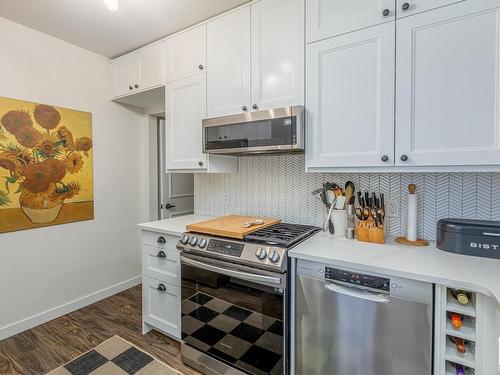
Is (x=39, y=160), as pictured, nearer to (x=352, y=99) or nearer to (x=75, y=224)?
(x=75, y=224)

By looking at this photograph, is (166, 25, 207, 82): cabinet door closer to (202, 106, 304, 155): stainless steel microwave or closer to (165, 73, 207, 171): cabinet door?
(165, 73, 207, 171): cabinet door

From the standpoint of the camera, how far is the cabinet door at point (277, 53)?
1661mm

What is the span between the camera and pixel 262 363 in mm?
1521

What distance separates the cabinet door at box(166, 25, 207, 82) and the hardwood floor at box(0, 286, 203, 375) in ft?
7.12

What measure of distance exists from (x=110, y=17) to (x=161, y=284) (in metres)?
2.10

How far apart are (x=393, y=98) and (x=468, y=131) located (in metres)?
0.37

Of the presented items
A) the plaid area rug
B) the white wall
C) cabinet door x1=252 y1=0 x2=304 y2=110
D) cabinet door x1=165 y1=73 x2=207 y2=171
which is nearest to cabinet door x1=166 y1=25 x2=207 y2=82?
cabinet door x1=165 y1=73 x2=207 y2=171

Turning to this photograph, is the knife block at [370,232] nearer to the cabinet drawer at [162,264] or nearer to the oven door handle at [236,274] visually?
the oven door handle at [236,274]

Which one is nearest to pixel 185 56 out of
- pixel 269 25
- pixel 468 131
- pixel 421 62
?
pixel 269 25

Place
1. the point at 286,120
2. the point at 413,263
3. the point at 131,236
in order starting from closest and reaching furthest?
1. the point at 413,263
2. the point at 286,120
3. the point at 131,236

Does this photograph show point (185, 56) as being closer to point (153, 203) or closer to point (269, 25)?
point (269, 25)

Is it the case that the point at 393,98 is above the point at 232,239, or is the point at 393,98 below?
above

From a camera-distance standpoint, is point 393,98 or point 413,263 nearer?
point 413,263

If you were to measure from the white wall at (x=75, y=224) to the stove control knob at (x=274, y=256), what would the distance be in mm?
2167
